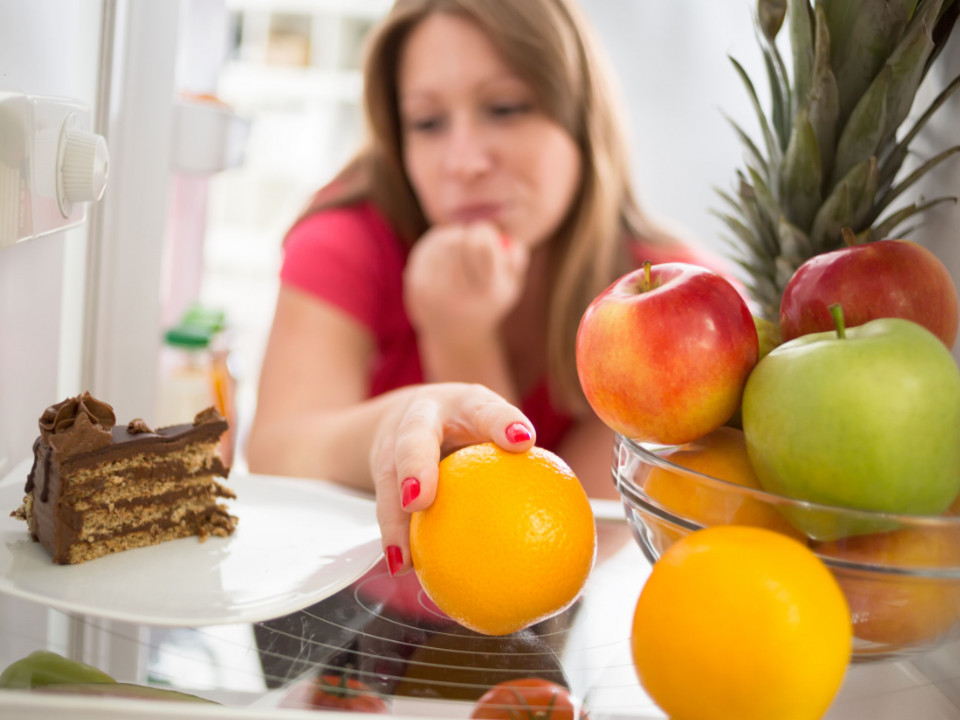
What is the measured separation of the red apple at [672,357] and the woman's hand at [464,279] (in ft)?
3.33

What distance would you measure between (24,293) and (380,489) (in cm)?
35

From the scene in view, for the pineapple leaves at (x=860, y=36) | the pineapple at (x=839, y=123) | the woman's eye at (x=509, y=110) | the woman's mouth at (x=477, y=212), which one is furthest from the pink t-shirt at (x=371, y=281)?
the pineapple leaves at (x=860, y=36)

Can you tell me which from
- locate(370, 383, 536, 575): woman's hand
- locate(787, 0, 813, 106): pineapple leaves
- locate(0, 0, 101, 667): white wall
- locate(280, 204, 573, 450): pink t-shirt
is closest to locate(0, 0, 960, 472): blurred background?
locate(0, 0, 101, 667): white wall

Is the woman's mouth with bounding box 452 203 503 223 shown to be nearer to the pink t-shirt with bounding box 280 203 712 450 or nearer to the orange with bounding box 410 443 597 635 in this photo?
the pink t-shirt with bounding box 280 203 712 450

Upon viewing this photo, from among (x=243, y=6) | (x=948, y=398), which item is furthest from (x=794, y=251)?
(x=243, y=6)

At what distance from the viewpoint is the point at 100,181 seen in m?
0.68

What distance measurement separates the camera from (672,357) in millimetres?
491

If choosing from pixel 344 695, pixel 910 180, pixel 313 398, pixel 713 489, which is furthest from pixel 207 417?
pixel 313 398

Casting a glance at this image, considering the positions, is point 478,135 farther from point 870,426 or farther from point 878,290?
point 870,426

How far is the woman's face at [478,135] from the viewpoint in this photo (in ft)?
5.02

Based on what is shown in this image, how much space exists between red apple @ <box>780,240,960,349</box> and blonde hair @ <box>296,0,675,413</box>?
1.11m

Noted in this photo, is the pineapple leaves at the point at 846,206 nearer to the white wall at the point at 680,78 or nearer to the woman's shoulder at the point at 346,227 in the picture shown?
the woman's shoulder at the point at 346,227

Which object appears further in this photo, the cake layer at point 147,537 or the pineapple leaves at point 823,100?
the pineapple leaves at point 823,100

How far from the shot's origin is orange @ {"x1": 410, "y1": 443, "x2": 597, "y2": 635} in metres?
0.46
